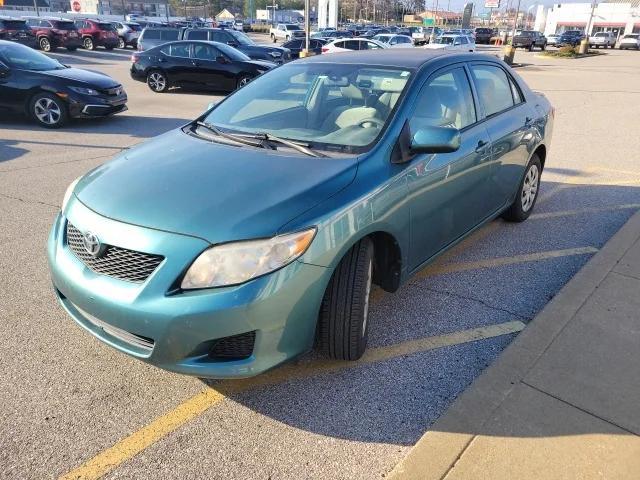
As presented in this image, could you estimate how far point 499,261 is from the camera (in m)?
A: 4.38

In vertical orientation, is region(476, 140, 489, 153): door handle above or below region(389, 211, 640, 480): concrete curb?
above

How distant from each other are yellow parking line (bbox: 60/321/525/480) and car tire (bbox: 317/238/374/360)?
208 mm

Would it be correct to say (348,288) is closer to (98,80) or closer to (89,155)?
(89,155)

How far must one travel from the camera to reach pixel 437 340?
325cm

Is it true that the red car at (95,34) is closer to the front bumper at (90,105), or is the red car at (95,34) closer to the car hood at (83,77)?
the car hood at (83,77)

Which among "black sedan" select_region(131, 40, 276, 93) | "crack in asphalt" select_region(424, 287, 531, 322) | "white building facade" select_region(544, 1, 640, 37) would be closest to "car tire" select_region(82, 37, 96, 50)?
"black sedan" select_region(131, 40, 276, 93)

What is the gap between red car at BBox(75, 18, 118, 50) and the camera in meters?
31.5

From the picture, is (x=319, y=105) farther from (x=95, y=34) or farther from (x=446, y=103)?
(x=95, y=34)

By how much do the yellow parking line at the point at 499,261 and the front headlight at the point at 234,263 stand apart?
76.8 inches

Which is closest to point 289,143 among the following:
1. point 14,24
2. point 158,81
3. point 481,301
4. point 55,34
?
point 481,301

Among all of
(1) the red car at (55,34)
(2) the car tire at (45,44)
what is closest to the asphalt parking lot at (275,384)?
(1) the red car at (55,34)

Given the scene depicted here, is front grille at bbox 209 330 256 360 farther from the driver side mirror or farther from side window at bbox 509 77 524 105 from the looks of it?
side window at bbox 509 77 524 105

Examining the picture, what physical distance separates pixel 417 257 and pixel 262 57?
1755cm

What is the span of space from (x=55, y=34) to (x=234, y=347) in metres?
32.5
